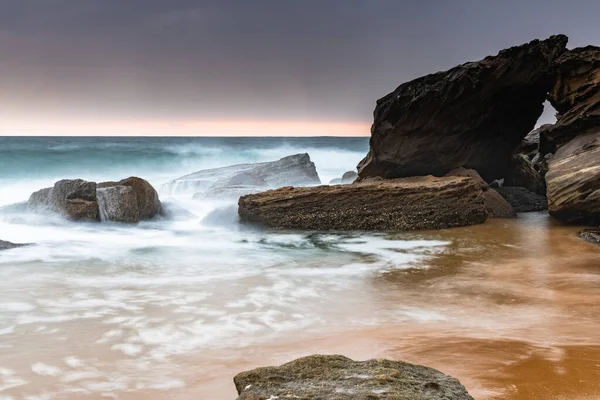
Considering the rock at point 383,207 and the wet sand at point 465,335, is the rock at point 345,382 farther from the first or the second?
the rock at point 383,207

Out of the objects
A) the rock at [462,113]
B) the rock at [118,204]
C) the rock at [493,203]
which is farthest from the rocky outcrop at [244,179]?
the rock at [493,203]

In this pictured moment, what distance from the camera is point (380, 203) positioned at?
932 cm

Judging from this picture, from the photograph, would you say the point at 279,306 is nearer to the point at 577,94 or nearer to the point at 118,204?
the point at 118,204

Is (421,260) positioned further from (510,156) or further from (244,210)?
(510,156)

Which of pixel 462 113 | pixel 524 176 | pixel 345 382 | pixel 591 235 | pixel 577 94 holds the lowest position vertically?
pixel 591 235

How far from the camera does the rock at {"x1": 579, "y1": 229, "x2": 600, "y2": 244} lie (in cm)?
759

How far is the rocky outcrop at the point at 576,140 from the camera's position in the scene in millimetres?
7988


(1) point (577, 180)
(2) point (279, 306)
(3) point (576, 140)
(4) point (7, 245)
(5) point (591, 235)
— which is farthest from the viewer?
(3) point (576, 140)

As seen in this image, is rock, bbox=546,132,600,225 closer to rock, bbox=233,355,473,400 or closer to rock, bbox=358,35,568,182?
rock, bbox=358,35,568,182

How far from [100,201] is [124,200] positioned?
0.49 metres

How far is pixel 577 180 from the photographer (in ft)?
26.4

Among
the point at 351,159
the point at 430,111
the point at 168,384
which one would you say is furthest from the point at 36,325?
the point at 351,159

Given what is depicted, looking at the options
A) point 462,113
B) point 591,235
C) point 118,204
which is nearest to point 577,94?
point 462,113

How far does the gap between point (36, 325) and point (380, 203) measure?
19.5 ft
